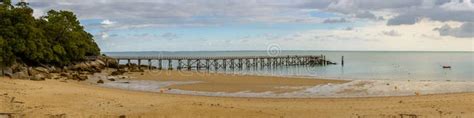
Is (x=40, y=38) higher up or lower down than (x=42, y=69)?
higher up

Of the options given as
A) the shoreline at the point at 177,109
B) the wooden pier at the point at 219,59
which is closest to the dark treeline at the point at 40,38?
the wooden pier at the point at 219,59

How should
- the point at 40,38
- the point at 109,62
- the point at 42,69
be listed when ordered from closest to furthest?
the point at 42,69, the point at 40,38, the point at 109,62

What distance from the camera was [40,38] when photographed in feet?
136

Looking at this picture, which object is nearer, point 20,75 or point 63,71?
point 20,75

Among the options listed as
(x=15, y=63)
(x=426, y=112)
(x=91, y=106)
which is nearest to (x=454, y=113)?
(x=426, y=112)

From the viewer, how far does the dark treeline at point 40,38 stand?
36188 millimetres

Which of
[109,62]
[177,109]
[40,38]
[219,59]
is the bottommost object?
[177,109]

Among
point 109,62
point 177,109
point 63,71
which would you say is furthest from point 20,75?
point 109,62

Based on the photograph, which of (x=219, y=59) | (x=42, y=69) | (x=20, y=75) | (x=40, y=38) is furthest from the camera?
(x=219, y=59)

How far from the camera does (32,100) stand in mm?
16516

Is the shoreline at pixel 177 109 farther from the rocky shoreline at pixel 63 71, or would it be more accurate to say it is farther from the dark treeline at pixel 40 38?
the dark treeline at pixel 40 38

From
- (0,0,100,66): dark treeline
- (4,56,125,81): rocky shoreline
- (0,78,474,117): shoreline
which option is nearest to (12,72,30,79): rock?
(4,56,125,81): rocky shoreline

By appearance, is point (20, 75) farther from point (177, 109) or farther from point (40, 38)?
Result: point (177, 109)

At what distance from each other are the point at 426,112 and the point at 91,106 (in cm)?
1031
